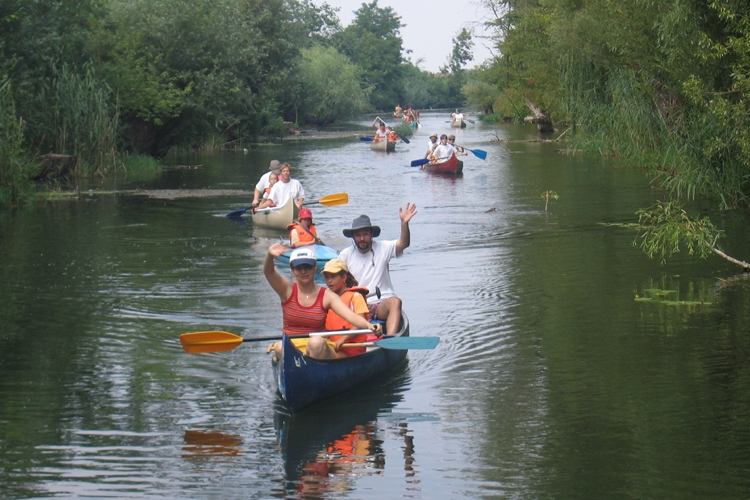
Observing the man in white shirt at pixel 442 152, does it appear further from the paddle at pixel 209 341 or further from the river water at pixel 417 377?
the paddle at pixel 209 341

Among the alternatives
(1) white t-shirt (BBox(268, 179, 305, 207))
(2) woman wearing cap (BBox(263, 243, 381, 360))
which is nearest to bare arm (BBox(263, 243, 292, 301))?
(2) woman wearing cap (BBox(263, 243, 381, 360))

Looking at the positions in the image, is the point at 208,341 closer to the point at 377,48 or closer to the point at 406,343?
the point at 406,343

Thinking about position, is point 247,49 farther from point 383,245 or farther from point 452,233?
point 383,245

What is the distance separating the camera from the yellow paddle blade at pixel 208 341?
8.34 m

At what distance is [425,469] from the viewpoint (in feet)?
21.1

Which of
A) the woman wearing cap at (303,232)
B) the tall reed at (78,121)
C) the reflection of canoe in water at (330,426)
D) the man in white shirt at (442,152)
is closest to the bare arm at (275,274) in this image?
the reflection of canoe in water at (330,426)

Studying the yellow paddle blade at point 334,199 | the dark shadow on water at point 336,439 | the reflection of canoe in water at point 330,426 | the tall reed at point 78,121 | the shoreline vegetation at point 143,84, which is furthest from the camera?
the tall reed at point 78,121

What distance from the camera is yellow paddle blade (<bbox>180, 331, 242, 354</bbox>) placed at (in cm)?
834

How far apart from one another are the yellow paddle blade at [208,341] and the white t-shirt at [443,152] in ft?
68.7

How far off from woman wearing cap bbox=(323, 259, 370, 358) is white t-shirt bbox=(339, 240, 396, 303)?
2.80 ft

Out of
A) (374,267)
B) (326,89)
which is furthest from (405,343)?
(326,89)

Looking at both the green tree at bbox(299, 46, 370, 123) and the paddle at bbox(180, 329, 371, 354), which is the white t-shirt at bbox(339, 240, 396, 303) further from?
the green tree at bbox(299, 46, 370, 123)

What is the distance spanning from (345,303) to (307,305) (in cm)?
37

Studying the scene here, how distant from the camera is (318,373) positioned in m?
7.60
